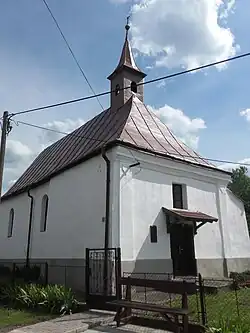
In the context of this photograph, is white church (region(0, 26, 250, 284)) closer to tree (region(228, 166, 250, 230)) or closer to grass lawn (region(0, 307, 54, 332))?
grass lawn (region(0, 307, 54, 332))

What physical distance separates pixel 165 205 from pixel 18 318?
7.20 meters

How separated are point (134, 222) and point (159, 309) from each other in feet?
18.3

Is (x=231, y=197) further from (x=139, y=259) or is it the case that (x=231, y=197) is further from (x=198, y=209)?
(x=139, y=259)

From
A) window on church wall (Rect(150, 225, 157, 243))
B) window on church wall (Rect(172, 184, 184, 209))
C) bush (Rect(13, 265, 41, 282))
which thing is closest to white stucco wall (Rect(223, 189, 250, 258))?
window on church wall (Rect(172, 184, 184, 209))

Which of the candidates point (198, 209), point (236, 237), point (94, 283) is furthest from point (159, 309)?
point (236, 237)

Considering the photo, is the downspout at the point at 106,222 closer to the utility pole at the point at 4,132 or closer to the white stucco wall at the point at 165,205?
the white stucco wall at the point at 165,205

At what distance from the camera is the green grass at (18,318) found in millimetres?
8430

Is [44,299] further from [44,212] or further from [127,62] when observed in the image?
[127,62]

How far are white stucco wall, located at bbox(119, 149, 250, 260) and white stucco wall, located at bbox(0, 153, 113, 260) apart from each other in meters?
0.98

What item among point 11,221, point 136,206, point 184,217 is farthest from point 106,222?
point 11,221

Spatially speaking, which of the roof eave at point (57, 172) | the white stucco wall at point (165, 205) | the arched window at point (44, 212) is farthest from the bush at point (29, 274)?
the white stucco wall at point (165, 205)

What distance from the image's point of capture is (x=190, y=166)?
15.1m

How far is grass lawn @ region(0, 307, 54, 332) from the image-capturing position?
843cm

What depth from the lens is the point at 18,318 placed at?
8.95 m
